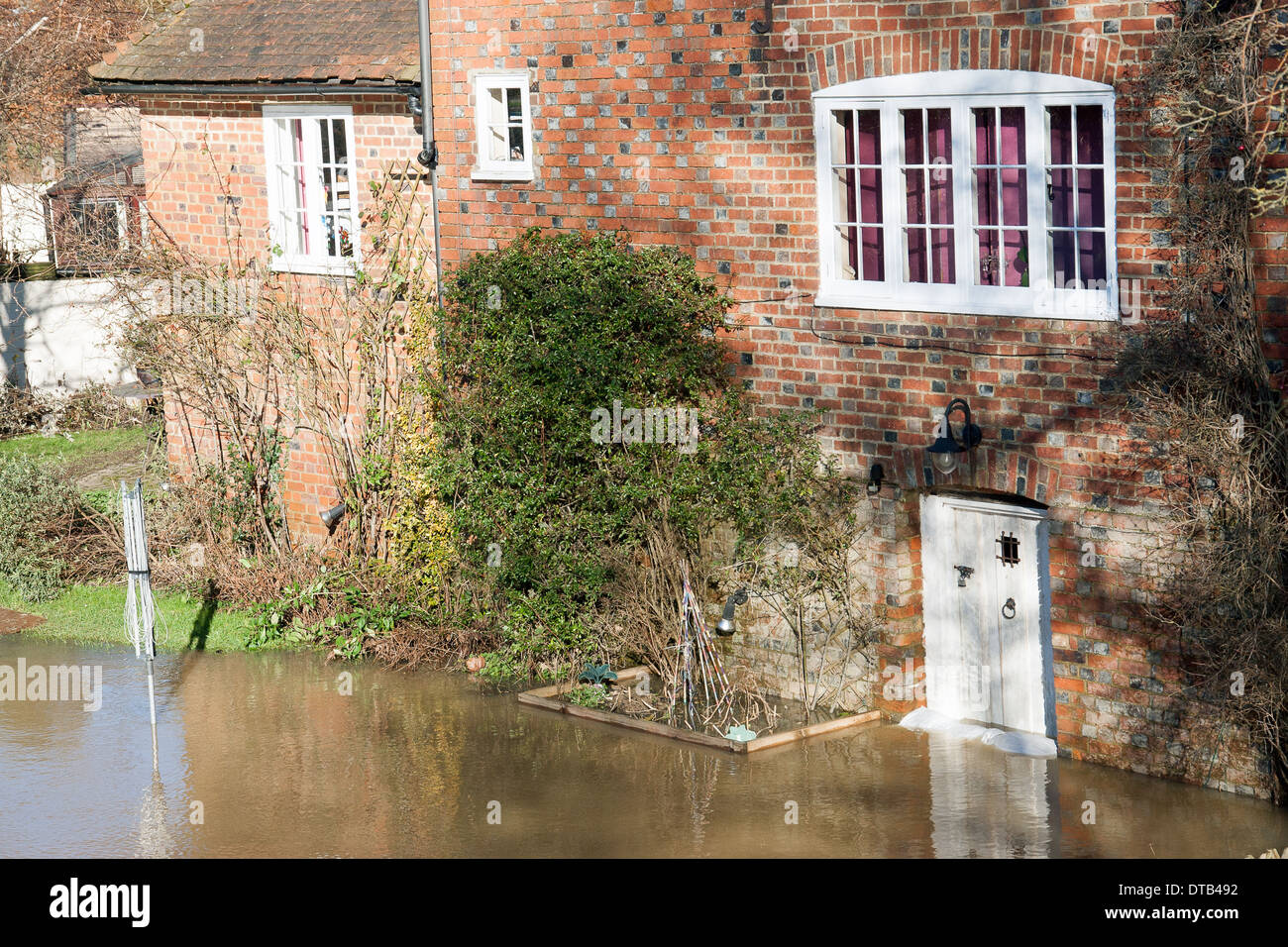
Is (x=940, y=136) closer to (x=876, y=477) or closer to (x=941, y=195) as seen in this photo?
(x=941, y=195)

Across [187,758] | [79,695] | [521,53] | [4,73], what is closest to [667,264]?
[521,53]

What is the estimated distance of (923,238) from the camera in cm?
1153

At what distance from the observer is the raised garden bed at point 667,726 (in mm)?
11508

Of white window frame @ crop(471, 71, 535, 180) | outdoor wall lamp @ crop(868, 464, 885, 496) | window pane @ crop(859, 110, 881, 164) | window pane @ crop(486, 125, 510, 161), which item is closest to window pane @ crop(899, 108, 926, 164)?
window pane @ crop(859, 110, 881, 164)

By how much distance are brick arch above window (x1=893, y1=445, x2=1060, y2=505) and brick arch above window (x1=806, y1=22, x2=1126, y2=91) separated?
2.66m

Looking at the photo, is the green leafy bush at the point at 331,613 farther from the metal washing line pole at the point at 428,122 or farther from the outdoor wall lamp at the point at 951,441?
the outdoor wall lamp at the point at 951,441

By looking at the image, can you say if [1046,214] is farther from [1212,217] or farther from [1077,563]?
[1077,563]

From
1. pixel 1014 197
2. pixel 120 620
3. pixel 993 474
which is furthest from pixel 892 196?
pixel 120 620

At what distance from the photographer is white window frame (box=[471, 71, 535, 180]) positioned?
44.3ft

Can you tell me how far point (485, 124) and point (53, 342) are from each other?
1430cm

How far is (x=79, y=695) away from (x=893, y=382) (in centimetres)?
759

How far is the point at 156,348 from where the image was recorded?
52.1 feet

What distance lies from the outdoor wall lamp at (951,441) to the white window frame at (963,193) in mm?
720

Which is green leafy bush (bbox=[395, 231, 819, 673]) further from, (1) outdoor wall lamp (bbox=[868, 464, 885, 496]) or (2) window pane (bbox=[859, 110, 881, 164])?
(2) window pane (bbox=[859, 110, 881, 164])
